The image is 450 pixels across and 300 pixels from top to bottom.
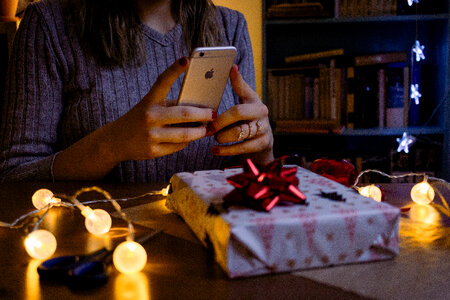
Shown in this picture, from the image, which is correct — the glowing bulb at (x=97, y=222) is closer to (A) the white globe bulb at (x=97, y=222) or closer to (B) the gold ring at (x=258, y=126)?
(A) the white globe bulb at (x=97, y=222)

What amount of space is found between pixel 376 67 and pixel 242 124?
1.39 meters

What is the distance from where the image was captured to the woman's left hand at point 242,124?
0.86 meters

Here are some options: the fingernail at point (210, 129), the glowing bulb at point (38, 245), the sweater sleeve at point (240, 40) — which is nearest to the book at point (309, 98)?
the sweater sleeve at point (240, 40)

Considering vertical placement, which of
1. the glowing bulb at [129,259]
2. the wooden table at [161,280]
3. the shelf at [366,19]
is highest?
the shelf at [366,19]

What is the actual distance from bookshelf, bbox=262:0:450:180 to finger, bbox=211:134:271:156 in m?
1.13

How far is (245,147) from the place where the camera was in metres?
0.94

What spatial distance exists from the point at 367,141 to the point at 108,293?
217 cm

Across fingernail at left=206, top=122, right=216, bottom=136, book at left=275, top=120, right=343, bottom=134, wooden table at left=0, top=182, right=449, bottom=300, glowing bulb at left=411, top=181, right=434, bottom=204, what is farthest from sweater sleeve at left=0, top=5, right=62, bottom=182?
book at left=275, top=120, right=343, bottom=134

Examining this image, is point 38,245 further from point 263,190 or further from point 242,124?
point 242,124

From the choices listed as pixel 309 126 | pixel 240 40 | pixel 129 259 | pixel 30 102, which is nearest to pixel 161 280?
pixel 129 259

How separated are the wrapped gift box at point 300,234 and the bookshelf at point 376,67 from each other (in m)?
1.61

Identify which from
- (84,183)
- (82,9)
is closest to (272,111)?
(82,9)

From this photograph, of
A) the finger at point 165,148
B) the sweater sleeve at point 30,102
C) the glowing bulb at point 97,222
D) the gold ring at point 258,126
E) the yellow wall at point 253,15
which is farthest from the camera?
the yellow wall at point 253,15

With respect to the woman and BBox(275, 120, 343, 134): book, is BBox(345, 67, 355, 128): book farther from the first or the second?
the woman
